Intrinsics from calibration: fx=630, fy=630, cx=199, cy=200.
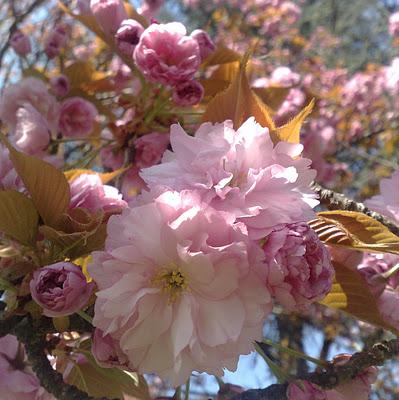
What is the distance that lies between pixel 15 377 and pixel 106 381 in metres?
0.14

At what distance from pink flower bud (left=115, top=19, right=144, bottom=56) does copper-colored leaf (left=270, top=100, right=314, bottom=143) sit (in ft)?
1.93

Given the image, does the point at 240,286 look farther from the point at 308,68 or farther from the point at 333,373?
the point at 308,68

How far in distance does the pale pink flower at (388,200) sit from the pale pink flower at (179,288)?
0.34 m

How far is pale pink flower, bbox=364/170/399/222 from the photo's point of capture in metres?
0.95

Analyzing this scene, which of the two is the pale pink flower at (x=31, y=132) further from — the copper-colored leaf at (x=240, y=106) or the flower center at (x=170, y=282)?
the flower center at (x=170, y=282)

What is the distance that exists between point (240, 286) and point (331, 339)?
378 cm

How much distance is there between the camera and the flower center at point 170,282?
72 cm

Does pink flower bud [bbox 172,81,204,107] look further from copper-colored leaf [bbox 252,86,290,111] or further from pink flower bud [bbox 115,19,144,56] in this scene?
copper-colored leaf [bbox 252,86,290,111]

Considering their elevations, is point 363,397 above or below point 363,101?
above

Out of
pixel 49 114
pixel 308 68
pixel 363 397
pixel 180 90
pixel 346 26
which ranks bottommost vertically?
A: pixel 346 26

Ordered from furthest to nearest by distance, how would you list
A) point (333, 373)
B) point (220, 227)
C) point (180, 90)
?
point (180, 90), point (333, 373), point (220, 227)

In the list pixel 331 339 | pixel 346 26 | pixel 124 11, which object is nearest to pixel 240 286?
pixel 124 11

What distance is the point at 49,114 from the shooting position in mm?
1555

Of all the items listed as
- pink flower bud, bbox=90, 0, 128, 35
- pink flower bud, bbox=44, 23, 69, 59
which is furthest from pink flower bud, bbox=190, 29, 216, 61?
pink flower bud, bbox=44, 23, 69, 59
